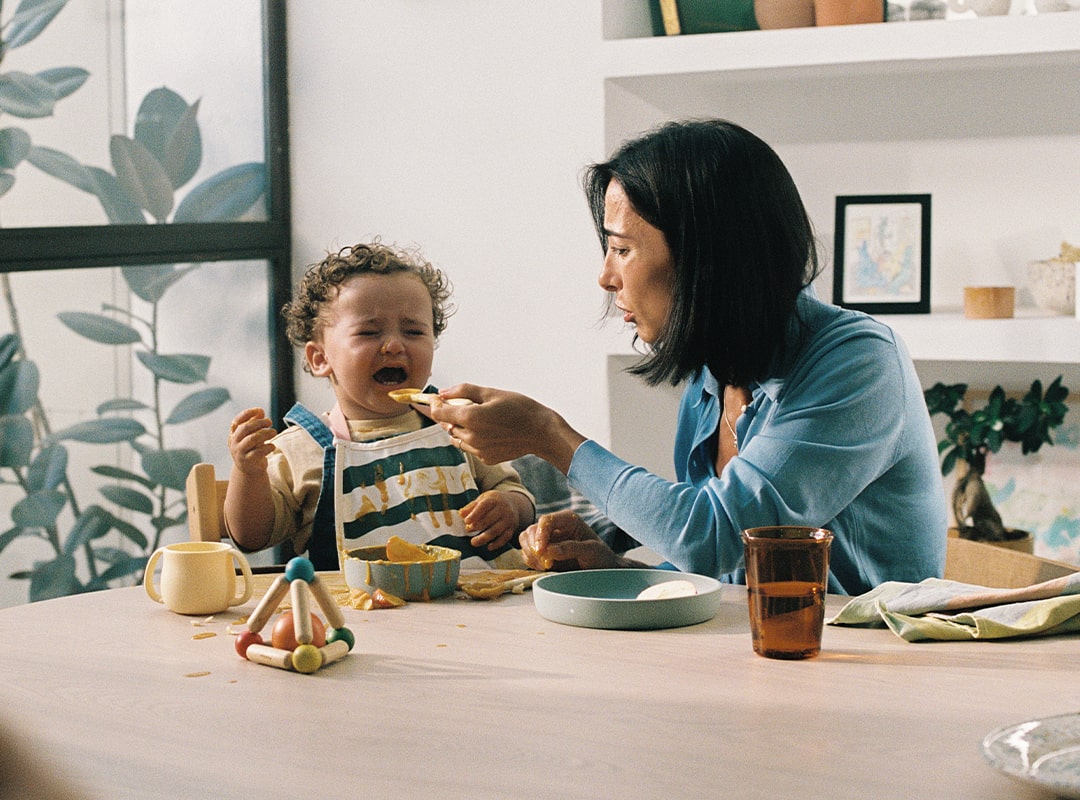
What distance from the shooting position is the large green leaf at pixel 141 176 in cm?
272

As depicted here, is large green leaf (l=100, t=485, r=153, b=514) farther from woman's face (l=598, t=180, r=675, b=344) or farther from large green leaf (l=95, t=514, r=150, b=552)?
woman's face (l=598, t=180, r=675, b=344)

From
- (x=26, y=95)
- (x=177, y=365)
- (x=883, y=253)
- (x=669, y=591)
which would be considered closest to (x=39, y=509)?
(x=177, y=365)

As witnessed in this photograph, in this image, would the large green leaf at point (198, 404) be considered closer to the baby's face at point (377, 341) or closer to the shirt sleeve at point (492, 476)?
the baby's face at point (377, 341)

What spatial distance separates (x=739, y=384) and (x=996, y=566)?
1.33ft

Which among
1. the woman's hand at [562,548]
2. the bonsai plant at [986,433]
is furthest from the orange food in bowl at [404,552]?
the bonsai plant at [986,433]

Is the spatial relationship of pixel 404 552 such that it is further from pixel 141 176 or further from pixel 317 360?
pixel 141 176

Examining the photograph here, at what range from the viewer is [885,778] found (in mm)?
896

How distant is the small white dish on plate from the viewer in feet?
2.76

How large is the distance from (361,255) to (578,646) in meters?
1.10

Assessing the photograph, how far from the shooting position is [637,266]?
5.63 ft

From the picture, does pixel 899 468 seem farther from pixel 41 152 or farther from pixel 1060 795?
pixel 41 152

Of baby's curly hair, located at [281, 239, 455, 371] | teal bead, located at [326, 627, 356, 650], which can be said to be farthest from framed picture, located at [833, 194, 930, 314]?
teal bead, located at [326, 627, 356, 650]

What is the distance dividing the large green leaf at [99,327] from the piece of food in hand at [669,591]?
1.61 metres

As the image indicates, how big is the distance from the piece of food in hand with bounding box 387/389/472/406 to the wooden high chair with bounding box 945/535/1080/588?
695mm
